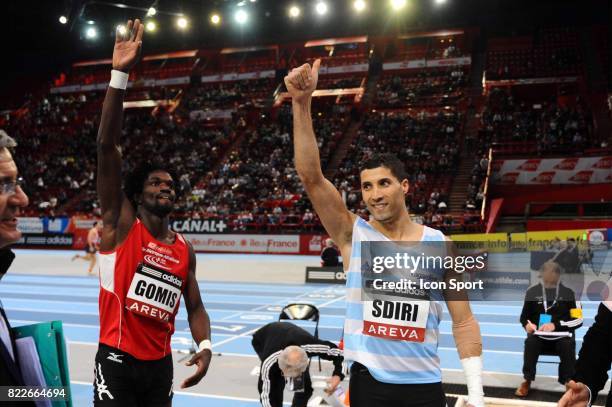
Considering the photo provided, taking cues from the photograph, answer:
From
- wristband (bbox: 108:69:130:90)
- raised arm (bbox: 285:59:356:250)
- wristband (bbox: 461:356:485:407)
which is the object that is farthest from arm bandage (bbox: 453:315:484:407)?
wristband (bbox: 108:69:130:90)

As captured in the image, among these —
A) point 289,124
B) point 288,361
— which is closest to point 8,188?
point 288,361

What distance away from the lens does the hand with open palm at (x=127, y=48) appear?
9.98 feet

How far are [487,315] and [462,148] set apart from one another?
61.7 feet

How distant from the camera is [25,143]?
132 feet

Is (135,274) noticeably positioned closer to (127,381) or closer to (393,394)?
(127,381)

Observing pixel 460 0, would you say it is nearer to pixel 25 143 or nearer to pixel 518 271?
pixel 518 271

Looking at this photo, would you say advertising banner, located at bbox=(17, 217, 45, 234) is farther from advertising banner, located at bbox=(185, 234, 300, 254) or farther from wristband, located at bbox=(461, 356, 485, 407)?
wristband, located at bbox=(461, 356, 485, 407)

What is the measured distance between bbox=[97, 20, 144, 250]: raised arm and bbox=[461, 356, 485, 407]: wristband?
199 centimetres

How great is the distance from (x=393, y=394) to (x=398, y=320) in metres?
0.36

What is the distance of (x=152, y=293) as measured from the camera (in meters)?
3.31

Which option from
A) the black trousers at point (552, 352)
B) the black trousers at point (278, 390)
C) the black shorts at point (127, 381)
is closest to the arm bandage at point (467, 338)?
the black shorts at point (127, 381)

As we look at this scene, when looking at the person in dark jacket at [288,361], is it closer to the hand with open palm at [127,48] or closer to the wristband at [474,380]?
the wristband at [474,380]

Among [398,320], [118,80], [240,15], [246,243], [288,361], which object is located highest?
[240,15]

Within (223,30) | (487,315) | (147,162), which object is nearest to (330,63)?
(223,30)
